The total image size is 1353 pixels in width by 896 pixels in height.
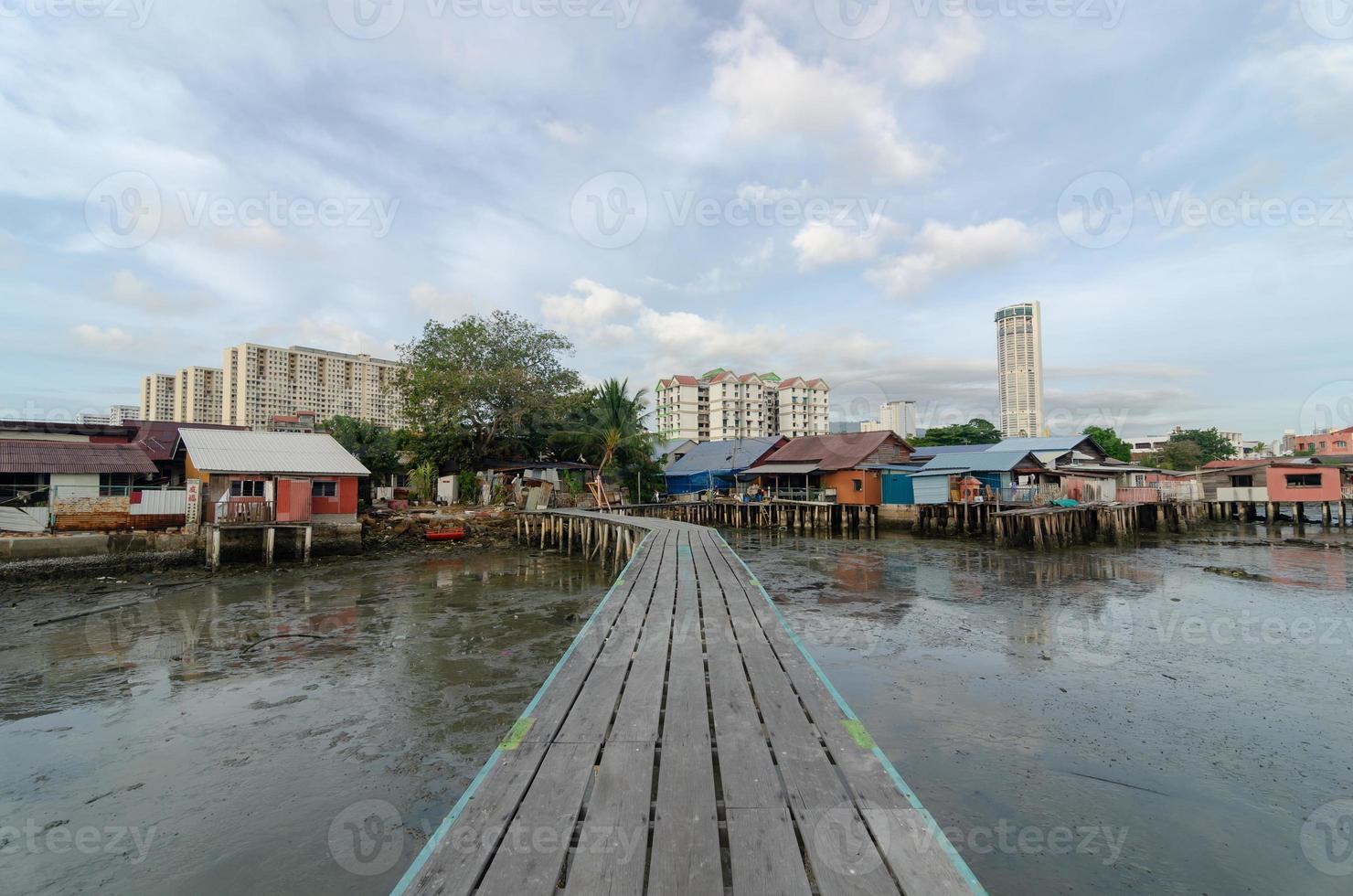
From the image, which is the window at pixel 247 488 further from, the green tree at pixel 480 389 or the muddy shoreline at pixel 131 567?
the green tree at pixel 480 389

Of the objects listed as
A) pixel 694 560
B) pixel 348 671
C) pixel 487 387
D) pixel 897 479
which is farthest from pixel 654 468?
pixel 348 671

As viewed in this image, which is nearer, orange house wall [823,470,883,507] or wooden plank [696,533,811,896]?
wooden plank [696,533,811,896]

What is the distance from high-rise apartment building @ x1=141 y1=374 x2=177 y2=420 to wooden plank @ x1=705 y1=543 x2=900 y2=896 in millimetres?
108111

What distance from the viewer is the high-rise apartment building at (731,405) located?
9331 centimetres

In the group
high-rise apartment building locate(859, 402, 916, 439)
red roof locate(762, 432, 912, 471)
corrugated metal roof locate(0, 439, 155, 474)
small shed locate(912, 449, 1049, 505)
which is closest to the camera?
corrugated metal roof locate(0, 439, 155, 474)

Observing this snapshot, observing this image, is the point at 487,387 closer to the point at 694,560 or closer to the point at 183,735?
the point at 694,560

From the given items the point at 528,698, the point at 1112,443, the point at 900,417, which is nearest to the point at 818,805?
the point at 528,698

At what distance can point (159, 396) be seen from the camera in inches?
3359

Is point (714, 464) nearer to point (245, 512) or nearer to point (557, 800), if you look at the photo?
point (245, 512)

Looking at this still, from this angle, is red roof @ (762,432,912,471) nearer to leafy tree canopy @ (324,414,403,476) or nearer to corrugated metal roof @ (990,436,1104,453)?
corrugated metal roof @ (990,436,1104,453)

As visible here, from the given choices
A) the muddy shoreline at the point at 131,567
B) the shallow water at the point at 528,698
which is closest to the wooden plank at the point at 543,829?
the shallow water at the point at 528,698

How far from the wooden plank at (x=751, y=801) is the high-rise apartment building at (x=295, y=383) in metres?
79.5

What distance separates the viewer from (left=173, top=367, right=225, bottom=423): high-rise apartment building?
Answer: 84.6 m

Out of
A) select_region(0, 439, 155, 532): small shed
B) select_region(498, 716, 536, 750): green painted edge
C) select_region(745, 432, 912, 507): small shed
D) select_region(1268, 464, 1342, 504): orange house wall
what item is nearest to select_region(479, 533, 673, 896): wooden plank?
select_region(498, 716, 536, 750): green painted edge
